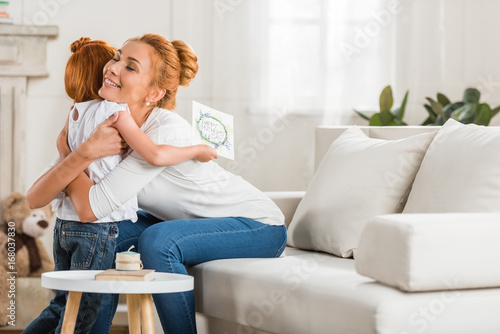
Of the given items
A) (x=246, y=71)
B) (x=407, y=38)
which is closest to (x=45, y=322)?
(x=246, y=71)

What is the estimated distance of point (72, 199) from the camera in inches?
62.3

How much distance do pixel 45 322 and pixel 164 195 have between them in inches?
16.9

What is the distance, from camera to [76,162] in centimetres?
158

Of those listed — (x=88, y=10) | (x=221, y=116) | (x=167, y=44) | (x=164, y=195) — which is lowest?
(x=164, y=195)

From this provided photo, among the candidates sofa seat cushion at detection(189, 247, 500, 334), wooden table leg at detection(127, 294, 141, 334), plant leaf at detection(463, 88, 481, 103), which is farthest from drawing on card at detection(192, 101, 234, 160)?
plant leaf at detection(463, 88, 481, 103)

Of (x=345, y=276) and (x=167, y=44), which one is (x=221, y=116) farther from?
(x=345, y=276)

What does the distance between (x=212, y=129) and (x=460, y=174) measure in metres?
0.65

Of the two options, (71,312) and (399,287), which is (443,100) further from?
(71,312)

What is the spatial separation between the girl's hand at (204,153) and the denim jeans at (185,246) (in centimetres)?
16

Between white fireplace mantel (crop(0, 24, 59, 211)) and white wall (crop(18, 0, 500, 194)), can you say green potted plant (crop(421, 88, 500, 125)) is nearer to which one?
white wall (crop(18, 0, 500, 194))

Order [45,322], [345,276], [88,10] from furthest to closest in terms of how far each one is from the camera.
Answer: [88,10] → [45,322] → [345,276]

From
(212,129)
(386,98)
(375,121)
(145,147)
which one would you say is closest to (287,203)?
(212,129)

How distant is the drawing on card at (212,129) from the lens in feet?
5.95

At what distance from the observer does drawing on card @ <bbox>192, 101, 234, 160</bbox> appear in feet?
5.95
